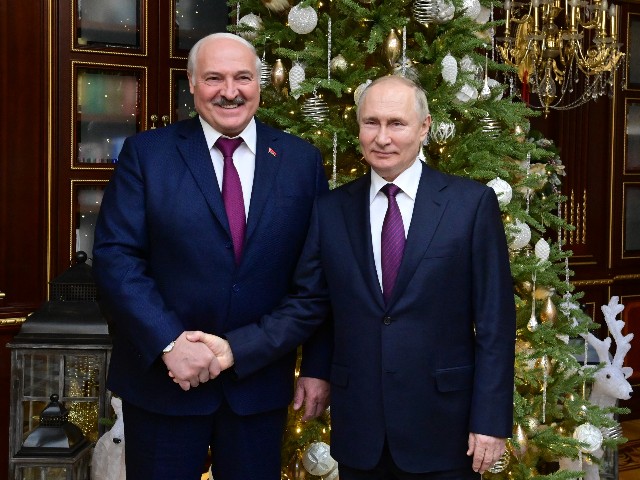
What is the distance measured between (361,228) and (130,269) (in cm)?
52

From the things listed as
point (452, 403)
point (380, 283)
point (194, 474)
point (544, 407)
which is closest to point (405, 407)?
point (452, 403)

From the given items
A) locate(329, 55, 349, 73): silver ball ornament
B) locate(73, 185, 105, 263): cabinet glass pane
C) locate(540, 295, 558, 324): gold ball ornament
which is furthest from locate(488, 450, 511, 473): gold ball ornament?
locate(73, 185, 105, 263): cabinet glass pane

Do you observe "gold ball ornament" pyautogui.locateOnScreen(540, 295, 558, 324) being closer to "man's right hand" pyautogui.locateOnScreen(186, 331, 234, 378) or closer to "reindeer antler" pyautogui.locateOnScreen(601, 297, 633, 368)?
"reindeer antler" pyautogui.locateOnScreen(601, 297, 633, 368)

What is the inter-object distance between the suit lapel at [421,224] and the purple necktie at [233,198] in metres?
0.39

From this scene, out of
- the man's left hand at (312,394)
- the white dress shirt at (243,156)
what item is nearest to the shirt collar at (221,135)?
the white dress shirt at (243,156)

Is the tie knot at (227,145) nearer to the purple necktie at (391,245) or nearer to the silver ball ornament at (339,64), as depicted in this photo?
the purple necktie at (391,245)

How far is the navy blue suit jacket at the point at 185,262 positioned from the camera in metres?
2.08

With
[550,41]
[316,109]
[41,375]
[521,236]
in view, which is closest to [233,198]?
[316,109]

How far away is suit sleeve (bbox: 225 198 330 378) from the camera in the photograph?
2066mm

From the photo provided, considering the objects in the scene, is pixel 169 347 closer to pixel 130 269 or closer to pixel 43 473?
pixel 130 269

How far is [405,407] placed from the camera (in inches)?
79.0

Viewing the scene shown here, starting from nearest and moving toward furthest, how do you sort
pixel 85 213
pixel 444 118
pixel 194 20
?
1. pixel 444 118
2. pixel 85 213
3. pixel 194 20

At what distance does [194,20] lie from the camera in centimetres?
452

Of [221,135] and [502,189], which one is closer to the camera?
[221,135]
